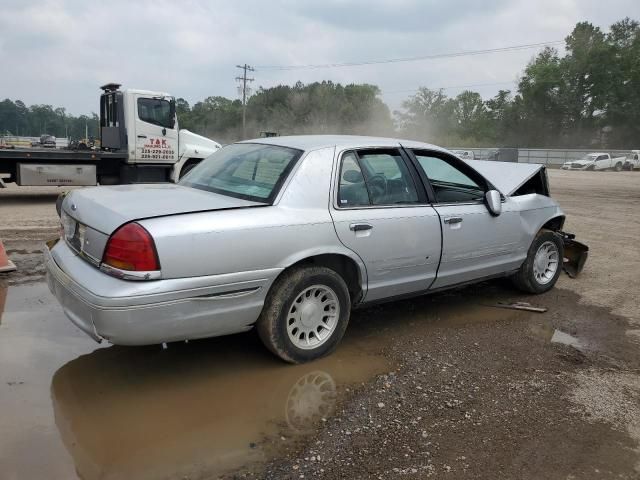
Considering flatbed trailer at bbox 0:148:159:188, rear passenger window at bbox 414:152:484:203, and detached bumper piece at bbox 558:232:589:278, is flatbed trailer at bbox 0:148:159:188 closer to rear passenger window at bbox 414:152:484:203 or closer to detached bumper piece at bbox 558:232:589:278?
rear passenger window at bbox 414:152:484:203

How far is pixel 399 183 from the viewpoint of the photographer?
436cm

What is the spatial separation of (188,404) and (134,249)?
101cm

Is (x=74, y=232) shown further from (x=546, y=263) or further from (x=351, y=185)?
(x=546, y=263)

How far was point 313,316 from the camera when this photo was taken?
150 inches

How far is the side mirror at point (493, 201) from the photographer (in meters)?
4.75

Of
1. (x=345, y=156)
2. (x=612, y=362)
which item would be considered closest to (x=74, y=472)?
(x=345, y=156)

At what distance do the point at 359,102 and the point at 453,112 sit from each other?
2195 centimetres

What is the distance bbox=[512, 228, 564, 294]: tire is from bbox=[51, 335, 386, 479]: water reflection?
2.31 meters

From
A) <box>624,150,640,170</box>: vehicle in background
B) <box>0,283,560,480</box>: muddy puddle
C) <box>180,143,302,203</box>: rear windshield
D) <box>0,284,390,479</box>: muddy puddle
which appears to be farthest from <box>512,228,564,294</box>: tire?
<box>624,150,640,170</box>: vehicle in background

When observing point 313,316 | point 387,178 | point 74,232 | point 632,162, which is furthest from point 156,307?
point 632,162

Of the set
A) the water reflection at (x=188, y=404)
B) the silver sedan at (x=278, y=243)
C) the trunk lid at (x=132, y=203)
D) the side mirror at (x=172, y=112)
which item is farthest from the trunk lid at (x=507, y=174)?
the side mirror at (x=172, y=112)

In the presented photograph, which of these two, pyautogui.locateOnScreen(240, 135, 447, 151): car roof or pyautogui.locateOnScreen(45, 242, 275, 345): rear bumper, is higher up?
pyautogui.locateOnScreen(240, 135, 447, 151): car roof

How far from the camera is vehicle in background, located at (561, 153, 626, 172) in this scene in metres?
39.3

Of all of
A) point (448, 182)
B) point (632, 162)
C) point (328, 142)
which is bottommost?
point (448, 182)
